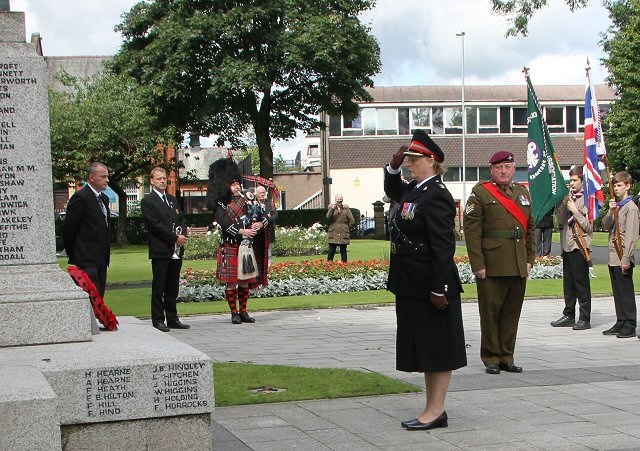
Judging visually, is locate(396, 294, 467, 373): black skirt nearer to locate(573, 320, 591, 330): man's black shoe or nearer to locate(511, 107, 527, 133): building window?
locate(573, 320, 591, 330): man's black shoe

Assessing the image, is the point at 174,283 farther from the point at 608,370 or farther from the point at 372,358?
the point at 608,370

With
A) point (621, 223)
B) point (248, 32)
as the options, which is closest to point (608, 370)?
point (621, 223)

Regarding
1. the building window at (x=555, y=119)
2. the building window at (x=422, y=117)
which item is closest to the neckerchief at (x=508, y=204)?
the building window at (x=422, y=117)

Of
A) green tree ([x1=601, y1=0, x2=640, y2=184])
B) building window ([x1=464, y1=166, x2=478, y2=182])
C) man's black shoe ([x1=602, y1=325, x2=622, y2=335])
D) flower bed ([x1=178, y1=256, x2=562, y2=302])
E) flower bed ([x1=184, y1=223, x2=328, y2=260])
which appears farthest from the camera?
building window ([x1=464, y1=166, x2=478, y2=182])

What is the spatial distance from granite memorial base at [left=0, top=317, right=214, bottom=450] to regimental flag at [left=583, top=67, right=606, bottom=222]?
26.1ft

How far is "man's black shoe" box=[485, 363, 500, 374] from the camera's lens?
899cm

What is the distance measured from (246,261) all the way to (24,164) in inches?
266

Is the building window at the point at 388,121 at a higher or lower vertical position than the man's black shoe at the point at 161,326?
higher

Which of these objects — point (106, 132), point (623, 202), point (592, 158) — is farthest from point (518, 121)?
point (623, 202)

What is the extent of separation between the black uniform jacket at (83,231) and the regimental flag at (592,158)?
20.6ft

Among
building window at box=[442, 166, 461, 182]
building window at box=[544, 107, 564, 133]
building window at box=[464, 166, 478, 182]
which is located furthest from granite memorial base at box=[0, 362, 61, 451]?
building window at box=[544, 107, 564, 133]

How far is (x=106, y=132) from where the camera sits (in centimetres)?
4209

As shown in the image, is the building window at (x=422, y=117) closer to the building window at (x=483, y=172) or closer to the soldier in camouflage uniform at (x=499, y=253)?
the building window at (x=483, y=172)

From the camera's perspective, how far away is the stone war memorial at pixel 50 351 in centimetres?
517
